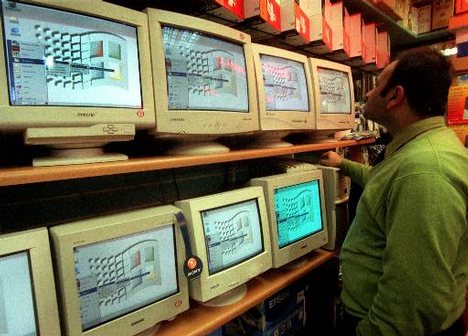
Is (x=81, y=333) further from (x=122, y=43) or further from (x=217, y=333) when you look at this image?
(x=122, y=43)

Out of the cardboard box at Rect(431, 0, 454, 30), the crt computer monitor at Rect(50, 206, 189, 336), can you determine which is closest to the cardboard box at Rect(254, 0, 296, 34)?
the crt computer monitor at Rect(50, 206, 189, 336)

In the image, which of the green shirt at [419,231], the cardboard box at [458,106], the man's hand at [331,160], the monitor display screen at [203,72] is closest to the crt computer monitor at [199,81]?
the monitor display screen at [203,72]

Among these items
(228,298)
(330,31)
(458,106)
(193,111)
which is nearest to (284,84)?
(193,111)

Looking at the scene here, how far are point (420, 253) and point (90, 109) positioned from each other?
95 centimetres

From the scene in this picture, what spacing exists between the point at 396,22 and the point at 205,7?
5.81 feet

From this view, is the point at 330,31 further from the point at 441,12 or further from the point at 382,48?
the point at 441,12

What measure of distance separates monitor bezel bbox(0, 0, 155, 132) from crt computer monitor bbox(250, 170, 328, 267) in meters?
0.57

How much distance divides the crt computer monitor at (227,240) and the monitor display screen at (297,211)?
10 centimetres

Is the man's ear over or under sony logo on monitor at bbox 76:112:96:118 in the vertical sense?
over

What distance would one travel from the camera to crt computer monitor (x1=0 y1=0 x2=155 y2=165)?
2.28 feet

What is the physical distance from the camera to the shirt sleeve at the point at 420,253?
0.86m

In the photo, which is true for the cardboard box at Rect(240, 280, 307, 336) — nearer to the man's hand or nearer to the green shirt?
Answer: the green shirt

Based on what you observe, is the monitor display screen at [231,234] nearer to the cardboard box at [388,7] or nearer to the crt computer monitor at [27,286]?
the crt computer monitor at [27,286]

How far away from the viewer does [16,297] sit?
0.68m
